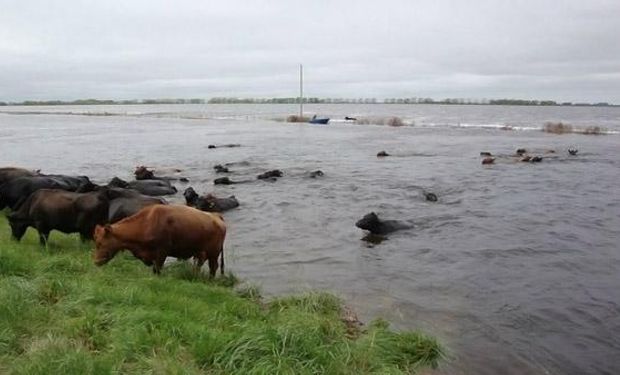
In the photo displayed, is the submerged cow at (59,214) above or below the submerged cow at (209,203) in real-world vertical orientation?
above

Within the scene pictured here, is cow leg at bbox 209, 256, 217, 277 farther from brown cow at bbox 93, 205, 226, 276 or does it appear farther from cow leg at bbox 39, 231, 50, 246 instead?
cow leg at bbox 39, 231, 50, 246

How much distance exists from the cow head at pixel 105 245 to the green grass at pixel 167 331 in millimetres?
253

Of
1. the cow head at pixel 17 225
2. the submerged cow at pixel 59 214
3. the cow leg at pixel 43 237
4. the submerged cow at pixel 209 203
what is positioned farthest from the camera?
the submerged cow at pixel 209 203

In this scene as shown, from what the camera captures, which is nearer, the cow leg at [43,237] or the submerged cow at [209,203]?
the cow leg at [43,237]

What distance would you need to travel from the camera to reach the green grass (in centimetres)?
585

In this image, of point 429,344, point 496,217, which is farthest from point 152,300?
Result: point 496,217

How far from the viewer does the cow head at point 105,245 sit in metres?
10.1

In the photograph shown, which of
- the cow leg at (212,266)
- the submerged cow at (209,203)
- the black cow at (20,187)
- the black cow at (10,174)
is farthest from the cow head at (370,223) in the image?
the black cow at (10,174)

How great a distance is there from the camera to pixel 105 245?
10.2 metres

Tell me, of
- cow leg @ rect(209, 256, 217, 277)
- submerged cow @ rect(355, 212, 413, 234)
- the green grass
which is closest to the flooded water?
submerged cow @ rect(355, 212, 413, 234)

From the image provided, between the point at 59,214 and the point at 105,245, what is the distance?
8.84 feet

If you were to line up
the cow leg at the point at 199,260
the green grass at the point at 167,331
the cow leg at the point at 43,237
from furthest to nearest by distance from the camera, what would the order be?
the cow leg at the point at 43,237
the cow leg at the point at 199,260
the green grass at the point at 167,331

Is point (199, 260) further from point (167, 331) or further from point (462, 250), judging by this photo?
point (462, 250)

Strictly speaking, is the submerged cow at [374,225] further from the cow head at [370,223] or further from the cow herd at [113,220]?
the cow herd at [113,220]
